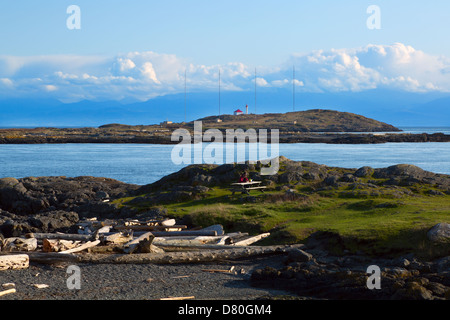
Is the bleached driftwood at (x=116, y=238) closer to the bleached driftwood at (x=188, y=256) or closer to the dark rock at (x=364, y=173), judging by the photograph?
the bleached driftwood at (x=188, y=256)

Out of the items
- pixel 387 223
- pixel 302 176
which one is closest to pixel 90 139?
pixel 302 176

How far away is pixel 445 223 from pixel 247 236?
8.23 meters

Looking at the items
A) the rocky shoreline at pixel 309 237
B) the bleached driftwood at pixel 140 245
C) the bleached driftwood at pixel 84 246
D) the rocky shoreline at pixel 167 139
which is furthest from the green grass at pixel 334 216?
the rocky shoreline at pixel 167 139

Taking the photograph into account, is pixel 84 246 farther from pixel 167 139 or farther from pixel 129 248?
pixel 167 139

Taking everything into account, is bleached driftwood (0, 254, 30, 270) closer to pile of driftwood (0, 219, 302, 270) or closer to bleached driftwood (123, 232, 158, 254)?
pile of driftwood (0, 219, 302, 270)

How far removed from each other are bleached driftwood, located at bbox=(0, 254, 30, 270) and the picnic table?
1443cm

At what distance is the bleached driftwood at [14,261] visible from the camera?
18250mm

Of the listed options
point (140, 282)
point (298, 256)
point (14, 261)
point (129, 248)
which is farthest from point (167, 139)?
point (140, 282)

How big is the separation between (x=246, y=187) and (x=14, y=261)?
16.5 m

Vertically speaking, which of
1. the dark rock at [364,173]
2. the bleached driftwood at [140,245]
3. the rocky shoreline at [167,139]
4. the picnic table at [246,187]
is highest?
the rocky shoreline at [167,139]

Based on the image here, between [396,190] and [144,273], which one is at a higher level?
[396,190]

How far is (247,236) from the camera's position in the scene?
2392cm

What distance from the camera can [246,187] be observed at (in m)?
32.5

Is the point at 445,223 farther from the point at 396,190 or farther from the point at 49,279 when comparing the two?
the point at 49,279
